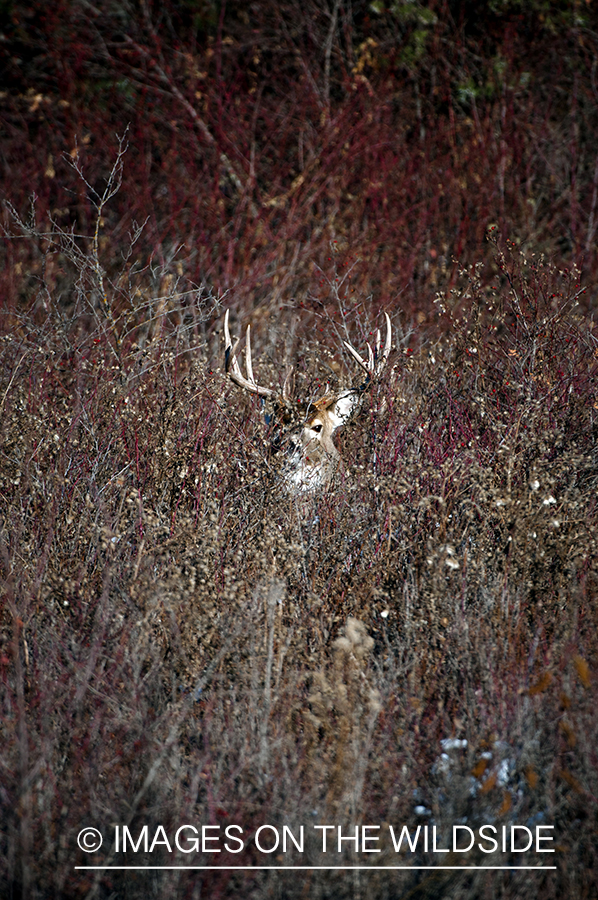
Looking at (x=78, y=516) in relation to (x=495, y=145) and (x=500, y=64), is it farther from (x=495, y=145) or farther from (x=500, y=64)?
(x=500, y=64)

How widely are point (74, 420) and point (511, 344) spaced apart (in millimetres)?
2431

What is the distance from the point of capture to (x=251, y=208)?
8742mm

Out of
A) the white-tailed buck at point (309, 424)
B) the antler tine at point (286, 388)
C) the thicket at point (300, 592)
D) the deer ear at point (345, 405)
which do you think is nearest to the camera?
the thicket at point (300, 592)

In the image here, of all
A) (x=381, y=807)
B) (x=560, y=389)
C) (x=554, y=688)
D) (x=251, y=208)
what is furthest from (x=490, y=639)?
(x=251, y=208)

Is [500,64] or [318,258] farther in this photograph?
[500,64]

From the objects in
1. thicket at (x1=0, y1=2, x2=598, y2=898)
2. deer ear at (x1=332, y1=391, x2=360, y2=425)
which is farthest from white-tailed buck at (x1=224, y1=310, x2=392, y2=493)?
thicket at (x1=0, y1=2, x2=598, y2=898)

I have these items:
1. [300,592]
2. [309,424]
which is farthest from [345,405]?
[300,592]

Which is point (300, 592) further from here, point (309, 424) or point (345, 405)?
point (345, 405)

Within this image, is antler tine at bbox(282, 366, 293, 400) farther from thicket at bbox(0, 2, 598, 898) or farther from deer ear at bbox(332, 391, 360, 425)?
deer ear at bbox(332, 391, 360, 425)

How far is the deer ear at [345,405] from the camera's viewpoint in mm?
4129

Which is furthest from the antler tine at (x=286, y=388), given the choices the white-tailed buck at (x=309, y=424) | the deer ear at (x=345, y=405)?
the deer ear at (x=345, y=405)

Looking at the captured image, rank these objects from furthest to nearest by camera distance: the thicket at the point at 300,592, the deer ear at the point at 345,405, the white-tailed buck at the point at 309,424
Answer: the deer ear at the point at 345,405 → the white-tailed buck at the point at 309,424 → the thicket at the point at 300,592

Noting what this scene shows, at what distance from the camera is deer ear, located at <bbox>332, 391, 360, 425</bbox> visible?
4129 mm

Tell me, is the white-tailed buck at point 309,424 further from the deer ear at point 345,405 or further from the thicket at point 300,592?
the thicket at point 300,592
